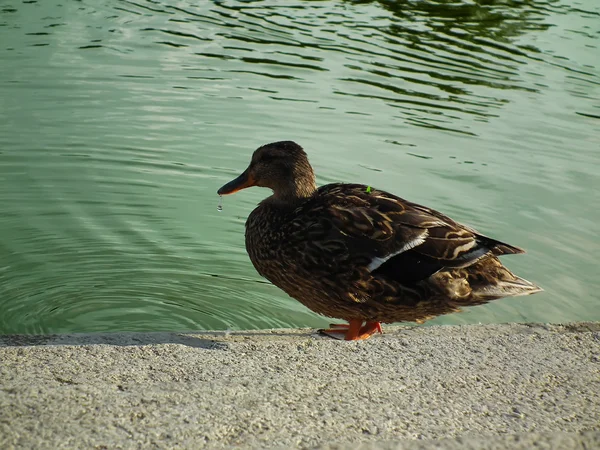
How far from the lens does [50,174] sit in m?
6.96

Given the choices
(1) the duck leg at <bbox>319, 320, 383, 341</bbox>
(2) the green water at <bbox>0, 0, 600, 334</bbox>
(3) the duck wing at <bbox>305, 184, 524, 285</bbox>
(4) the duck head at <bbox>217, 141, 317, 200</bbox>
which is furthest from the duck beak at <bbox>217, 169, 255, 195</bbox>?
(1) the duck leg at <bbox>319, 320, 383, 341</bbox>

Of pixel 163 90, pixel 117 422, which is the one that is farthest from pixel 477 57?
pixel 117 422

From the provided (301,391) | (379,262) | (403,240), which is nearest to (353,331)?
(379,262)

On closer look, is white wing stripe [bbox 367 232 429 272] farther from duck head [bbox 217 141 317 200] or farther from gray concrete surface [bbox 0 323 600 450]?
duck head [bbox 217 141 317 200]

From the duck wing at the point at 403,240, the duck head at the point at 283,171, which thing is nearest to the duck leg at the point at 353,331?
the duck wing at the point at 403,240

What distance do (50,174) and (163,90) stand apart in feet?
8.28

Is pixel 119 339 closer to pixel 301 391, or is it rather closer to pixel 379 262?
pixel 301 391

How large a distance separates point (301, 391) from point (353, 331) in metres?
1.15

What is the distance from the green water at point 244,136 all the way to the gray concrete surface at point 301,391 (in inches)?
44.8

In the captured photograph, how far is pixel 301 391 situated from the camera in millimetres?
3354

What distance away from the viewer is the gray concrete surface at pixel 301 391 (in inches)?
118

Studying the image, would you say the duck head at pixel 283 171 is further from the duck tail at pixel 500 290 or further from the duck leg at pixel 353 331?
the duck tail at pixel 500 290

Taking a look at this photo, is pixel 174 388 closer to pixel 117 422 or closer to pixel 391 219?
pixel 117 422

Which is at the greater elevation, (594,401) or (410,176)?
(594,401)
